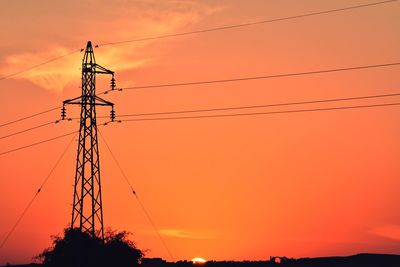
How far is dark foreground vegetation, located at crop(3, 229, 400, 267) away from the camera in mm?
88438

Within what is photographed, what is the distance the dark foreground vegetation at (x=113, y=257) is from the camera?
8844 cm

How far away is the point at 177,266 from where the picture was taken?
358 ft

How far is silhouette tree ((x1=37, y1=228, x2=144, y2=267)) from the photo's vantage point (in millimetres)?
88500

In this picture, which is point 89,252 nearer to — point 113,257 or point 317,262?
point 113,257

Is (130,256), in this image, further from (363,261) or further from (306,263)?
(363,261)

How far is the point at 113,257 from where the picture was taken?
9419 cm

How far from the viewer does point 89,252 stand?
290 feet

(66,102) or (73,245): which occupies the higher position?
(66,102)

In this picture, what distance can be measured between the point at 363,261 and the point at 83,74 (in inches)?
1634

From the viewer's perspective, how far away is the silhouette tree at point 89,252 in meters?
88.5

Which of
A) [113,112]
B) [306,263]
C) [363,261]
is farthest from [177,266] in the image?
[113,112]

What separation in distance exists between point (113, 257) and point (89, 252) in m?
6.43

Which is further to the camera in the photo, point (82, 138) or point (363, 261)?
point (363, 261)

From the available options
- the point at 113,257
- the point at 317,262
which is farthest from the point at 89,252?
the point at 317,262
